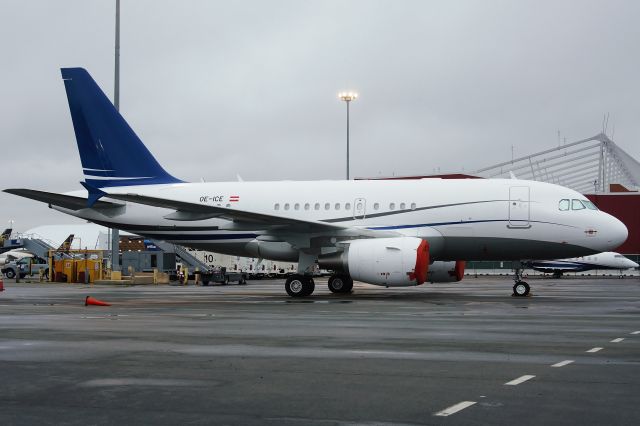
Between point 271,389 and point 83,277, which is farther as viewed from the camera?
point 83,277

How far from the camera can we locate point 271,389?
7449mm

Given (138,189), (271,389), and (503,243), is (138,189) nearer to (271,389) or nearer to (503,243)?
(503,243)

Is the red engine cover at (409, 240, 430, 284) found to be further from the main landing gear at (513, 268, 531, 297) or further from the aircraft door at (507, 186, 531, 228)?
the main landing gear at (513, 268, 531, 297)

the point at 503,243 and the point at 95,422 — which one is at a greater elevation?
the point at 503,243

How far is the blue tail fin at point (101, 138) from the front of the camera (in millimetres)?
29484

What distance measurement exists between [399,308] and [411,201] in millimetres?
7123

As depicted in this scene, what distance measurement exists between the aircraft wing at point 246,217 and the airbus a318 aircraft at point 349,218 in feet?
0.12

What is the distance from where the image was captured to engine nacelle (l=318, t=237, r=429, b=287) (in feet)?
75.2

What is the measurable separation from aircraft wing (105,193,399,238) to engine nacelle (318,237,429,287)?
1.24 meters

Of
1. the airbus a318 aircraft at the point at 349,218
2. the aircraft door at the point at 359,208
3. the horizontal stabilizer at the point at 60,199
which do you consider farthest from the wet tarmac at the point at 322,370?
the aircraft door at the point at 359,208

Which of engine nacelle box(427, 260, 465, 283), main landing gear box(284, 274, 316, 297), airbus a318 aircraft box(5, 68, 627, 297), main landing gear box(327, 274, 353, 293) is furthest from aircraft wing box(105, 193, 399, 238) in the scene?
engine nacelle box(427, 260, 465, 283)

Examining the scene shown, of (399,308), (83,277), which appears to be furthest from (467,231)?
(83,277)

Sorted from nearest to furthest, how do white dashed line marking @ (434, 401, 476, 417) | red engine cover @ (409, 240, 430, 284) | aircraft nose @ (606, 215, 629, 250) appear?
1. white dashed line marking @ (434, 401, 476, 417)
2. red engine cover @ (409, 240, 430, 284)
3. aircraft nose @ (606, 215, 629, 250)

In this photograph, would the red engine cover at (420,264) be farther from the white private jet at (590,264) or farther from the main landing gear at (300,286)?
the white private jet at (590,264)
